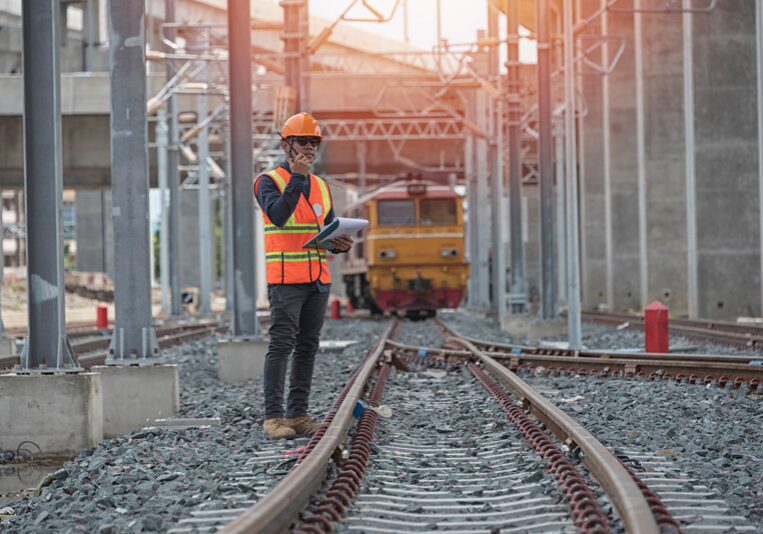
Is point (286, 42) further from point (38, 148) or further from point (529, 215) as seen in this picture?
point (529, 215)

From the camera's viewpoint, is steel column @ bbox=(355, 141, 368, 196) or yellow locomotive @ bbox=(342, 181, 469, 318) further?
steel column @ bbox=(355, 141, 368, 196)

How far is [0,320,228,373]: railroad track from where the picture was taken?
16266 millimetres

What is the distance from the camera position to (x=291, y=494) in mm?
5105

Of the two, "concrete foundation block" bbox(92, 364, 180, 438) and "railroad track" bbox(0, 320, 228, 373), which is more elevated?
"concrete foundation block" bbox(92, 364, 180, 438)

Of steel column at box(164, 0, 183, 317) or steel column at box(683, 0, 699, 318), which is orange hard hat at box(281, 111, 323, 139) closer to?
steel column at box(683, 0, 699, 318)

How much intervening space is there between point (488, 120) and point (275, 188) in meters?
29.2

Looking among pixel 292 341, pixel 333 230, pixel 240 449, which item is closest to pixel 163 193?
pixel 292 341

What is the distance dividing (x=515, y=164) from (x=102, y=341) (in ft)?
35.7

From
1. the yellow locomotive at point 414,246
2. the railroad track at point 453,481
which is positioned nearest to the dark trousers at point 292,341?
the railroad track at point 453,481

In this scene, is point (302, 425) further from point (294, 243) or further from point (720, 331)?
point (720, 331)

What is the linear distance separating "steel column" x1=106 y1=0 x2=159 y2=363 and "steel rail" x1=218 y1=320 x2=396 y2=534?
3853 mm

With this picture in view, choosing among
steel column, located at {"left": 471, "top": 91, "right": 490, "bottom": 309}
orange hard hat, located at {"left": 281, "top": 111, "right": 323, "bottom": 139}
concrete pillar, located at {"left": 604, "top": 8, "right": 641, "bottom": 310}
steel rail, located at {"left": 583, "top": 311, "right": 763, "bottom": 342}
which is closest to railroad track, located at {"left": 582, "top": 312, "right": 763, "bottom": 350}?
steel rail, located at {"left": 583, "top": 311, "right": 763, "bottom": 342}

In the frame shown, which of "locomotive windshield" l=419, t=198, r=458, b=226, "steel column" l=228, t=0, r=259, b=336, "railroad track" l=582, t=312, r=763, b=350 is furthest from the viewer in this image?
"locomotive windshield" l=419, t=198, r=458, b=226

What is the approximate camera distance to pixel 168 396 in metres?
10.4
